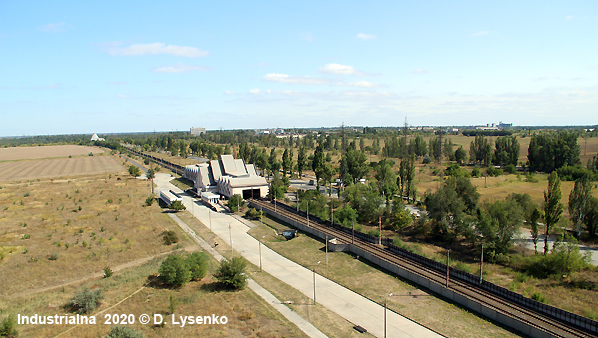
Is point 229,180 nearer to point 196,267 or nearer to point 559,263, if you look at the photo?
point 196,267

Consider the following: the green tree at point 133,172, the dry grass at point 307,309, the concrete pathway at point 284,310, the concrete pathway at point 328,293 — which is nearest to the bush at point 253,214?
the concrete pathway at point 328,293

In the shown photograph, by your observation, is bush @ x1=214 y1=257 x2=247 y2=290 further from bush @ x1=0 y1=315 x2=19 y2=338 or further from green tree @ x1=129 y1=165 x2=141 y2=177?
green tree @ x1=129 y1=165 x2=141 y2=177

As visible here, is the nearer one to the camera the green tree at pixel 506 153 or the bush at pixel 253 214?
the bush at pixel 253 214

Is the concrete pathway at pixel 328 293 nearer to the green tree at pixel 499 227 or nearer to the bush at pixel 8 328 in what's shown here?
the green tree at pixel 499 227

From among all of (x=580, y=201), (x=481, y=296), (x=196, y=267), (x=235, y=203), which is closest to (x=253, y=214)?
(x=235, y=203)

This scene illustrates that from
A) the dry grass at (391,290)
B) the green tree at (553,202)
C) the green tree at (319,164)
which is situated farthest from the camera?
the green tree at (319,164)

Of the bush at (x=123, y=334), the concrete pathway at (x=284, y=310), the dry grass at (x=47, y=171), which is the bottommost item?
the concrete pathway at (x=284, y=310)

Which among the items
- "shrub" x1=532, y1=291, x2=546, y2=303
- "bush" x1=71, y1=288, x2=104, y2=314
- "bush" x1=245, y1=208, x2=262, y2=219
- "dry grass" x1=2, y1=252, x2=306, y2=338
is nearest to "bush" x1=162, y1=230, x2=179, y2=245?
"dry grass" x1=2, y1=252, x2=306, y2=338

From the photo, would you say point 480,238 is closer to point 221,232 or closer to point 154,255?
point 221,232
